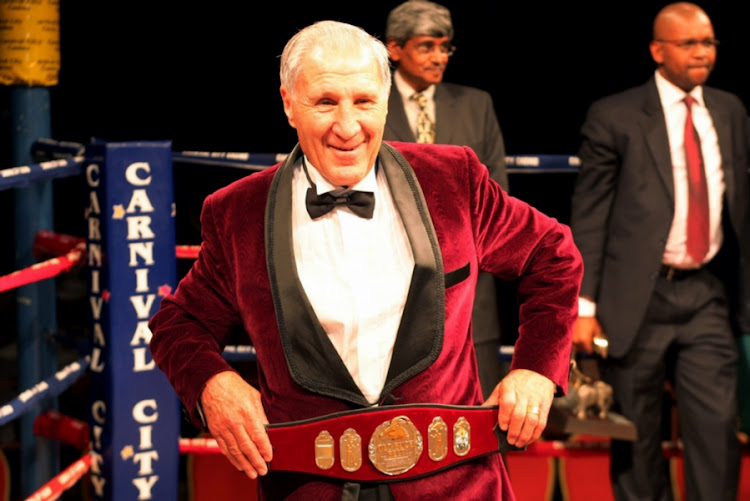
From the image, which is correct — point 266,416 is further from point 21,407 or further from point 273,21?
point 273,21

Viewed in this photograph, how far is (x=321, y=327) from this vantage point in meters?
1.60

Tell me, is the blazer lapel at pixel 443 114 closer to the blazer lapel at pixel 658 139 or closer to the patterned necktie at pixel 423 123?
the patterned necktie at pixel 423 123

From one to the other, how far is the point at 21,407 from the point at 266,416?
3.46ft

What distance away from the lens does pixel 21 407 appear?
250 cm

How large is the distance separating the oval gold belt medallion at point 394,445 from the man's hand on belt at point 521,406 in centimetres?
13

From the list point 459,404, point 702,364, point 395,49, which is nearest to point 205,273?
point 459,404

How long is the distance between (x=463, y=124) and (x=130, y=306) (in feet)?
3.36

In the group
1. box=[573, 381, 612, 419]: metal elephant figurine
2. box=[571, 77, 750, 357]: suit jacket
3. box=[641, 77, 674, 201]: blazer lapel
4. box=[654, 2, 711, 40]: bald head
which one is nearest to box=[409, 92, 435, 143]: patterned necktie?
box=[571, 77, 750, 357]: suit jacket

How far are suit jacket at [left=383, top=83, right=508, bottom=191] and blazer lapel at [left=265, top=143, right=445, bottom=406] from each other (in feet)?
4.61

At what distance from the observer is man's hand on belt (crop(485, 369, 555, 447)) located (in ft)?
5.30

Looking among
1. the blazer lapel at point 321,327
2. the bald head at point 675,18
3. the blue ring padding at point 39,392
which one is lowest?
the blue ring padding at point 39,392

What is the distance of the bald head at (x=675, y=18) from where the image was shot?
3.11 meters

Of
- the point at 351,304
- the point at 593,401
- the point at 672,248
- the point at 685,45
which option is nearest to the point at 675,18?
the point at 685,45

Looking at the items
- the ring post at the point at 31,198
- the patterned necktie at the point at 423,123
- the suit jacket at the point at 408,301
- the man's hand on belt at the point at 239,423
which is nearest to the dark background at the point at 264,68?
the ring post at the point at 31,198
